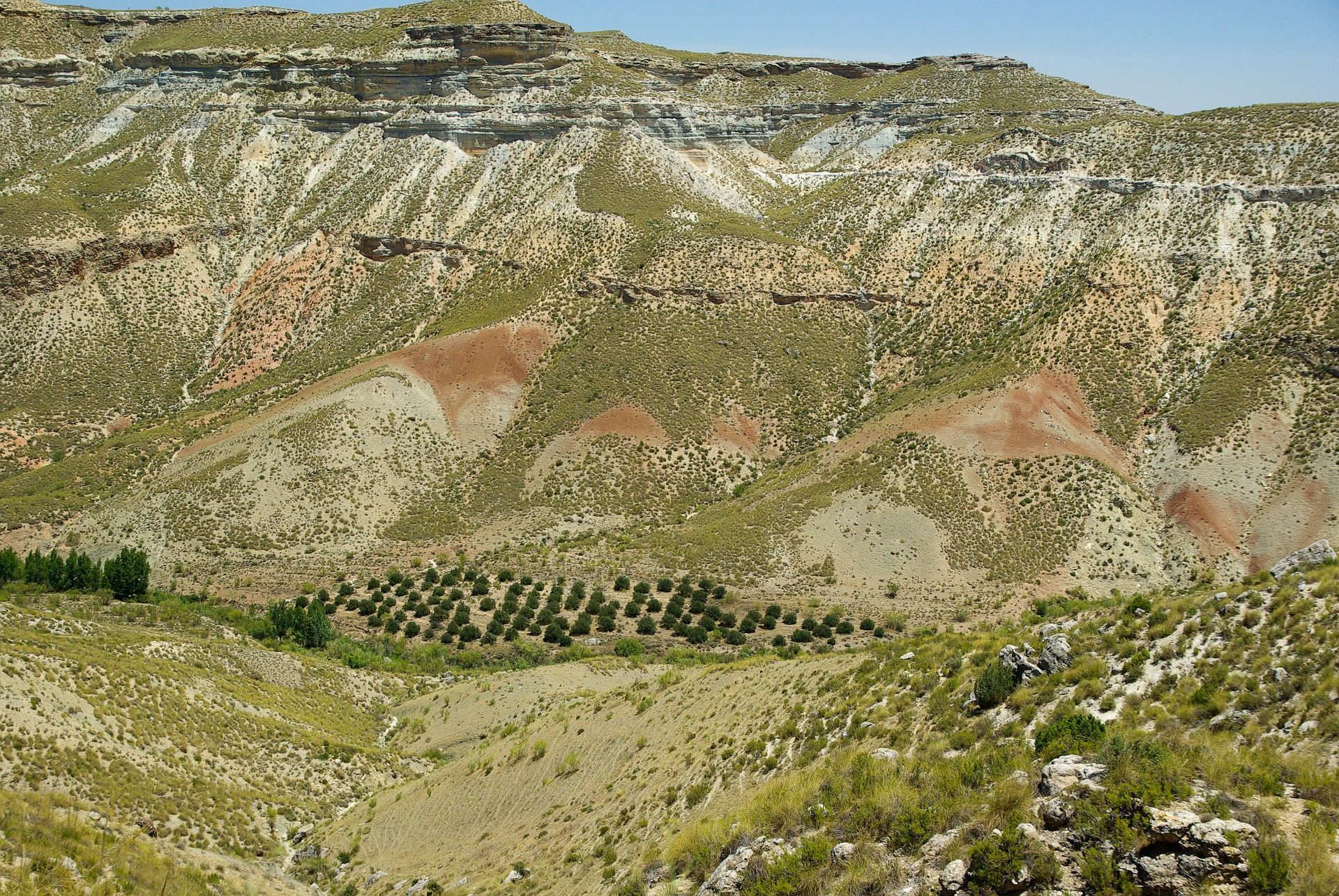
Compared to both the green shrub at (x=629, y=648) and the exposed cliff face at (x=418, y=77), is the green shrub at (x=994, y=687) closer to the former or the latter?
the green shrub at (x=629, y=648)

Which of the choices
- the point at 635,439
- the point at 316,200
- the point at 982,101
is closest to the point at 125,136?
the point at 316,200

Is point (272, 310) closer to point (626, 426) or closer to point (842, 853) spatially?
point (626, 426)

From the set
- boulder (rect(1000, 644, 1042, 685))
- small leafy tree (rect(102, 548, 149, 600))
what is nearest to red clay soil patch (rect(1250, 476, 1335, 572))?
boulder (rect(1000, 644, 1042, 685))

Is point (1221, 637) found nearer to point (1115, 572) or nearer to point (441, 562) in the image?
point (1115, 572)

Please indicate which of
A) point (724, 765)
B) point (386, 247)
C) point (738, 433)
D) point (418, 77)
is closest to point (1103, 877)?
point (724, 765)

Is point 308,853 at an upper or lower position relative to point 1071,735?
lower

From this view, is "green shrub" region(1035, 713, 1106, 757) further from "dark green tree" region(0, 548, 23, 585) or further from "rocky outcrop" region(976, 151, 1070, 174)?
"rocky outcrop" region(976, 151, 1070, 174)
